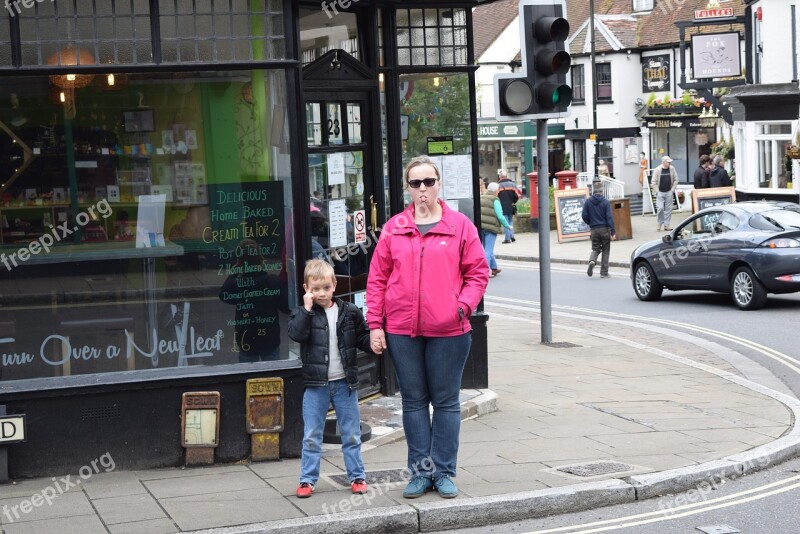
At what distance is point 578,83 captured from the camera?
50.4m

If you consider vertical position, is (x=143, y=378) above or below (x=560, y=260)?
above

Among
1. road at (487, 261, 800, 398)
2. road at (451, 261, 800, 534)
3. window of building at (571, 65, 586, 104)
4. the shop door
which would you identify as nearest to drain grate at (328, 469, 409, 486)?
road at (451, 261, 800, 534)

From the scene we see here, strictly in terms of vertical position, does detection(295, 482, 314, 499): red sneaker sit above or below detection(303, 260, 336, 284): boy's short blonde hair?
below

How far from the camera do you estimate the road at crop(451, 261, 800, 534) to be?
6.47 m

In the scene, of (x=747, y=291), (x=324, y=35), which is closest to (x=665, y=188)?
(x=747, y=291)

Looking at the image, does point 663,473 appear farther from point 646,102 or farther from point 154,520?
point 646,102

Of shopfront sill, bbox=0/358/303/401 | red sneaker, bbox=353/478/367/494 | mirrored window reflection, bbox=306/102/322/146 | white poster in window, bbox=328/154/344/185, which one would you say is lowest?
red sneaker, bbox=353/478/367/494

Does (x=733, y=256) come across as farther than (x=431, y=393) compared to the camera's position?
Yes

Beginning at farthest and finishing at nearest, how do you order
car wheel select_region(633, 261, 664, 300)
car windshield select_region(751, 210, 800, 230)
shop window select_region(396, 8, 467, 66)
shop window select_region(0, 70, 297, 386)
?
car wheel select_region(633, 261, 664, 300) < car windshield select_region(751, 210, 800, 230) < shop window select_region(396, 8, 467, 66) < shop window select_region(0, 70, 297, 386)

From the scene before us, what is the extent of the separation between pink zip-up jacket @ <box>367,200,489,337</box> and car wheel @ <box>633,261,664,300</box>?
12263 millimetres

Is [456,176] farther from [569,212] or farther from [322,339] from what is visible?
[569,212]

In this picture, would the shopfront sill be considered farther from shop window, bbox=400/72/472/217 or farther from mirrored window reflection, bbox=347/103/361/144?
shop window, bbox=400/72/472/217

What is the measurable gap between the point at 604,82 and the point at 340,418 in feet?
145

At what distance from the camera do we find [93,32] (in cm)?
757
